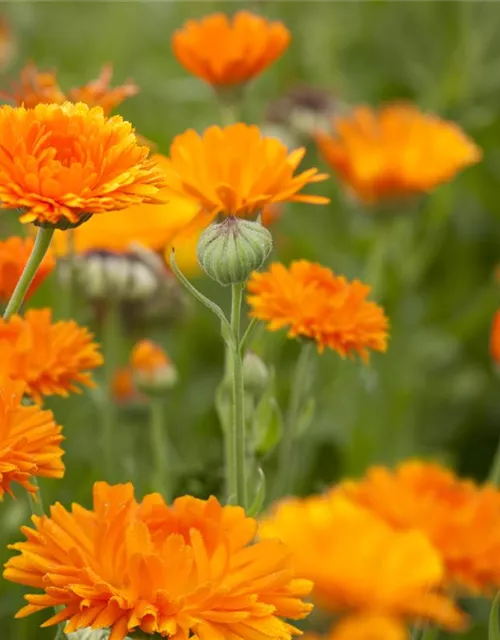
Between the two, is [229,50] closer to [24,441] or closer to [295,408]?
[295,408]

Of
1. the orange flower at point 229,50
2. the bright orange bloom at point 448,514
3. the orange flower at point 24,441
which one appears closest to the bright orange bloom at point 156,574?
the orange flower at point 24,441

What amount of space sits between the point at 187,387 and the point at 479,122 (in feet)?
1.94

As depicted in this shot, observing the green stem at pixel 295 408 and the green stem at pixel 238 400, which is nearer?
the green stem at pixel 238 400

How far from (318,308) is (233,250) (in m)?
0.08

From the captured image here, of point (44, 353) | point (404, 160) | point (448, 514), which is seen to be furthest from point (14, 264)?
point (404, 160)

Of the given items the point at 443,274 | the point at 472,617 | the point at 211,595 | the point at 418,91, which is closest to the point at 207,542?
the point at 211,595

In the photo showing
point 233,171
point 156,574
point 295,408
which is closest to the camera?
point 156,574

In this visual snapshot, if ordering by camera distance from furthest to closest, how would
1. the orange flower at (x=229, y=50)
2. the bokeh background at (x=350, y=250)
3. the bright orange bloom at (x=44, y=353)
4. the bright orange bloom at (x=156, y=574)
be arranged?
the bokeh background at (x=350, y=250)
the orange flower at (x=229, y=50)
the bright orange bloom at (x=44, y=353)
the bright orange bloom at (x=156, y=574)

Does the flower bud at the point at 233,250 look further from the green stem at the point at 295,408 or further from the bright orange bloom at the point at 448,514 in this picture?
the bright orange bloom at the point at 448,514

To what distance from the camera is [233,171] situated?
563 mm

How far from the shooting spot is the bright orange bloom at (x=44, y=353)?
553 mm

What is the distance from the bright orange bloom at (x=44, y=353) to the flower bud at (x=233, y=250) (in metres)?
0.09

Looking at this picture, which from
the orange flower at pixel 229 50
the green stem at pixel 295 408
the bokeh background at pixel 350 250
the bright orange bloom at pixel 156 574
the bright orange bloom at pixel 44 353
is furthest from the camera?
the bokeh background at pixel 350 250

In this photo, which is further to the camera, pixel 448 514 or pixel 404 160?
pixel 404 160
